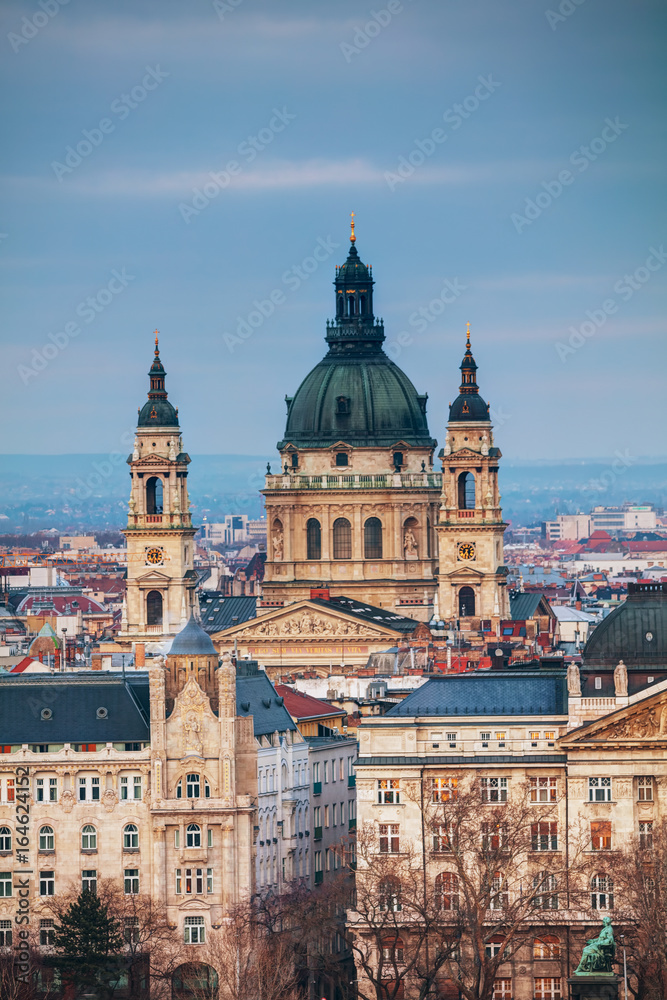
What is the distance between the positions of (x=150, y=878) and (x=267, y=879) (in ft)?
18.3

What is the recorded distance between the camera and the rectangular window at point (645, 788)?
5241 inches

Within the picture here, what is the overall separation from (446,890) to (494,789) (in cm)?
408

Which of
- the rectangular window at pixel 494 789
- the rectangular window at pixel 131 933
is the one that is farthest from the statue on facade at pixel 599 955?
the rectangular window at pixel 131 933

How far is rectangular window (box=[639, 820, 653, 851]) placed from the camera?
433ft

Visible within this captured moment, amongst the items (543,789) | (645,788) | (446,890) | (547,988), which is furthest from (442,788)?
(547,988)

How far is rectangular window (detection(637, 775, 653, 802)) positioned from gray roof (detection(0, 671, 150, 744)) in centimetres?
1762

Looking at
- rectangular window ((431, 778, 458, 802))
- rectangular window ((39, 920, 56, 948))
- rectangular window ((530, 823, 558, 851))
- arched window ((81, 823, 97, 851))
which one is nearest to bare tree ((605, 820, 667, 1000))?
rectangular window ((530, 823, 558, 851))

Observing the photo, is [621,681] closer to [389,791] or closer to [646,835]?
[646,835]

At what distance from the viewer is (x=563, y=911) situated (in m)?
130

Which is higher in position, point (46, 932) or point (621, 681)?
point (621, 681)

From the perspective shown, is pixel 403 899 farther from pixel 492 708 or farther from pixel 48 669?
pixel 48 669

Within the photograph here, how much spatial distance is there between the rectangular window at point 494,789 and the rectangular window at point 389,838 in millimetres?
3200

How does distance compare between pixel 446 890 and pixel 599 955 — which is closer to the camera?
pixel 599 955

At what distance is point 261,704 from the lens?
147 metres
